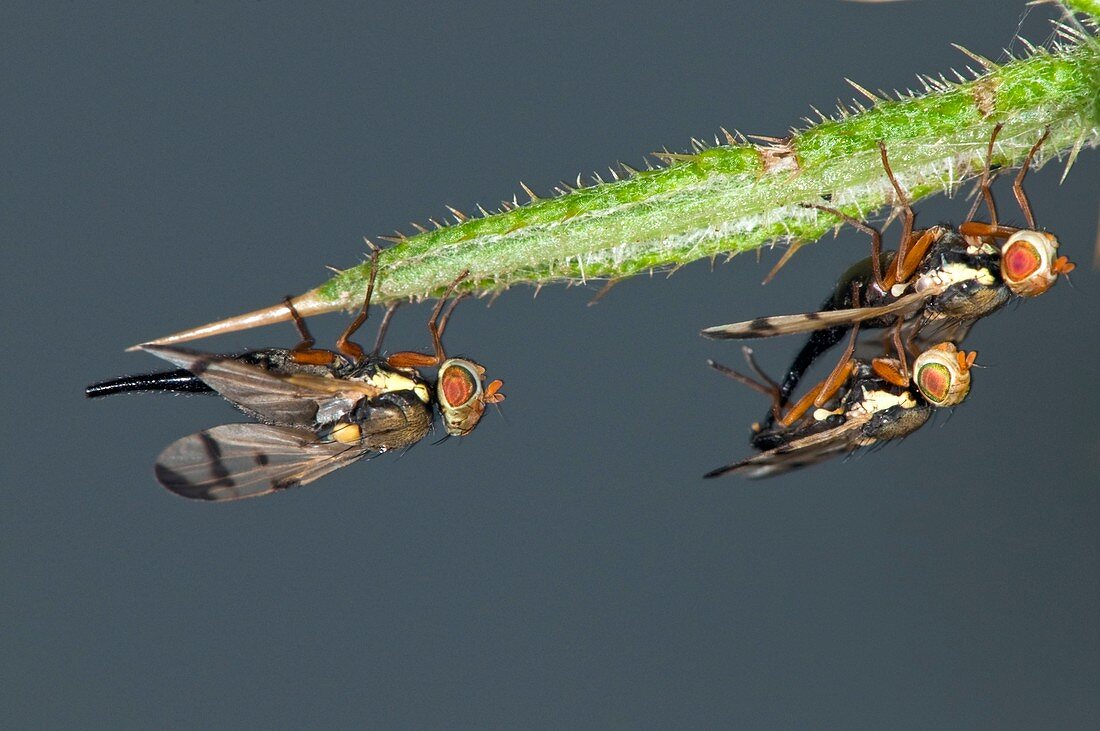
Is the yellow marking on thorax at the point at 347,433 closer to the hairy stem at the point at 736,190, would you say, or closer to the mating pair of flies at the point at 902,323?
the hairy stem at the point at 736,190

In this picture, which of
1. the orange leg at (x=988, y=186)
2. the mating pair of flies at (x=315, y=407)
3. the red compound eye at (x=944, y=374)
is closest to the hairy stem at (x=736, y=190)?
the orange leg at (x=988, y=186)

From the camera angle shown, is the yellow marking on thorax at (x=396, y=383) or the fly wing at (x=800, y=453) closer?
the fly wing at (x=800, y=453)

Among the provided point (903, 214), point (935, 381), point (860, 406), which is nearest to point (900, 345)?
point (935, 381)

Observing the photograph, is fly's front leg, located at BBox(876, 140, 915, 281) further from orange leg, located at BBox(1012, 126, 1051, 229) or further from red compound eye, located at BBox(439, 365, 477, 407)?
red compound eye, located at BBox(439, 365, 477, 407)

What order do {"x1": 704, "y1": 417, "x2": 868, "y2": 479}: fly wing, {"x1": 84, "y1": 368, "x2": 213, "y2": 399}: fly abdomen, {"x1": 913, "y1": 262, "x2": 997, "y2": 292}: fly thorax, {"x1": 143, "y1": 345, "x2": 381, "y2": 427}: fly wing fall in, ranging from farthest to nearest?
{"x1": 704, "y1": 417, "x2": 868, "y2": 479}: fly wing
{"x1": 84, "y1": 368, "x2": 213, "y2": 399}: fly abdomen
{"x1": 143, "y1": 345, "x2": 381, "y2": 427}: fly wing
{"x1": 913, "y1": 262, "x2": 997, "y2": 292}: fly thorax

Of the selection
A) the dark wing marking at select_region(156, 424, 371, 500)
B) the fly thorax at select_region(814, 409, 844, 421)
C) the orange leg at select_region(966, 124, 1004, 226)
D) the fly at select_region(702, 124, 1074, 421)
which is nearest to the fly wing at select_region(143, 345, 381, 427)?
the dark wing marking at select_region(156, 424, 371, 500)

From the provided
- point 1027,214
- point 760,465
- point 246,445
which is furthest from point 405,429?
point 1027,214

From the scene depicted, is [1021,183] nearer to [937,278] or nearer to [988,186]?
[988,186]
